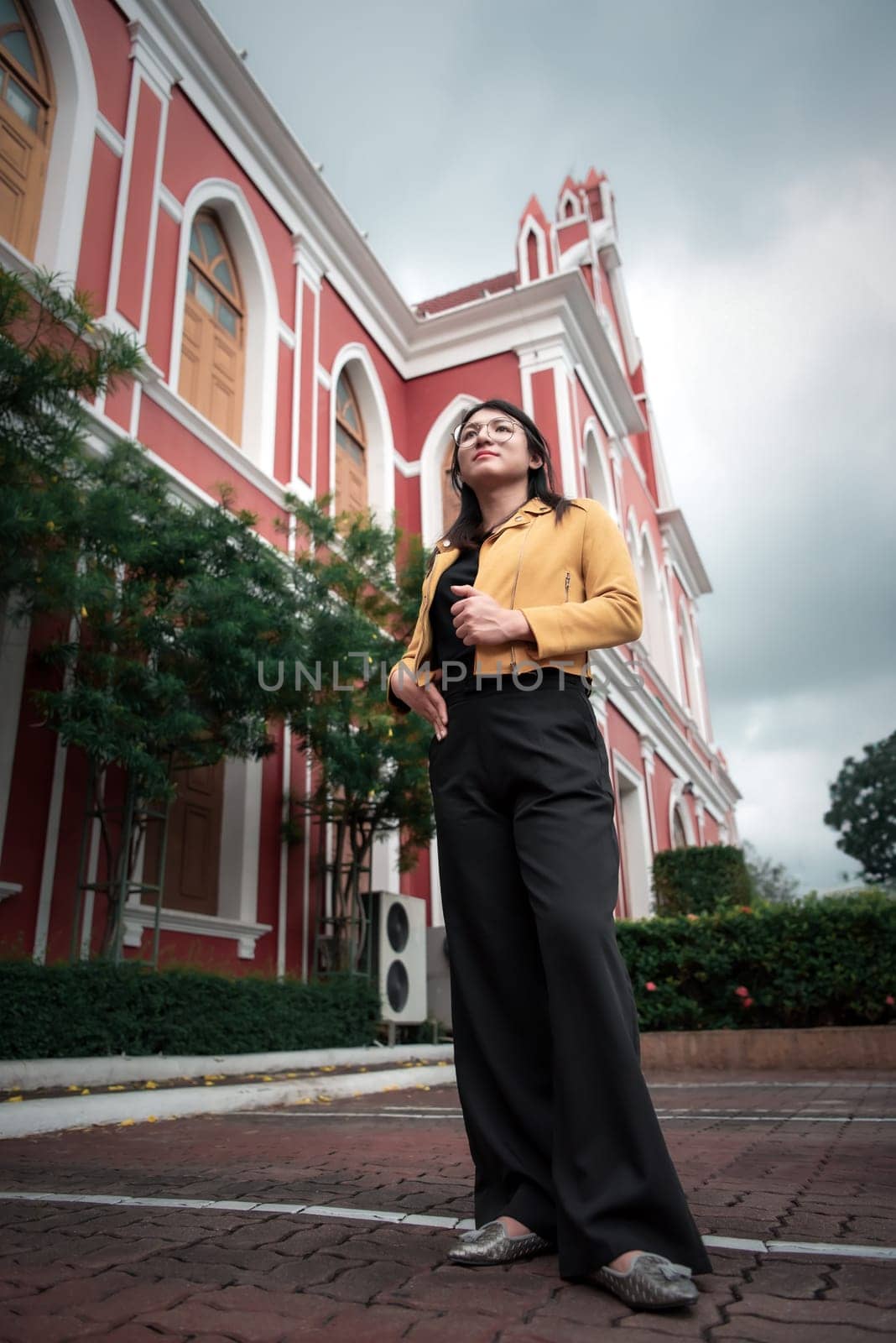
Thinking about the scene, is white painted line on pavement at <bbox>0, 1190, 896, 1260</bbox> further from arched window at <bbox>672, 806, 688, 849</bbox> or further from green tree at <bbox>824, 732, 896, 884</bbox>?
green tree at <bbox>824, 732, 896, 884</bbox>

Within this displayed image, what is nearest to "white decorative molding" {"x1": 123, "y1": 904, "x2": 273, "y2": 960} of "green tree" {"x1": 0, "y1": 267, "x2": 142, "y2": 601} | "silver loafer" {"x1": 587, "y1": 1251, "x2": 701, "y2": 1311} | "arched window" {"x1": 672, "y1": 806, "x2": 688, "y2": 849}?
"green tree" {"x1": 0, "y1": 267, "x2": 142, "y2": 601}

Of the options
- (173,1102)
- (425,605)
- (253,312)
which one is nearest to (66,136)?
(253,312)

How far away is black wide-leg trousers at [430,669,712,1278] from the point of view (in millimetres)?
1538

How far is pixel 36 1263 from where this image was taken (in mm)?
1742

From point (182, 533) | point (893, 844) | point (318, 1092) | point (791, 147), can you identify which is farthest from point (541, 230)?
point (893, 844)

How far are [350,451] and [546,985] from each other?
39.9 feet

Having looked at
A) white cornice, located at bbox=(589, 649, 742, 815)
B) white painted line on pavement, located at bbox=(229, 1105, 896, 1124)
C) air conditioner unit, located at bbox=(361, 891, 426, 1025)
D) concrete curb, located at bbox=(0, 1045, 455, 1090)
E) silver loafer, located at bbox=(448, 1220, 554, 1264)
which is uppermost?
white cornice, located at bbox=(589, 649, 742, 815)

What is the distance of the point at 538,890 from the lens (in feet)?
5.76

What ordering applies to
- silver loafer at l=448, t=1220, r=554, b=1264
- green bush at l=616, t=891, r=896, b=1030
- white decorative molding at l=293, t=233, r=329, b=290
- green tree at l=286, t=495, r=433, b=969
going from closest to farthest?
silver loafer at l=448, t=1220, r=554, b=1264
green tree at l=286, t=495, r=433, b=969
green bush at l=616, t=891, r=896, b=1030
white decorative molding at l=293, t=233, r=329, b=290

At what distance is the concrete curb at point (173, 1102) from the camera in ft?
12.8

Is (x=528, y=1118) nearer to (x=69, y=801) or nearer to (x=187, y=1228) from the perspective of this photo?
(x=187, y=1228)

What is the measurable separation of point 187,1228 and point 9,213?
26.0 feet

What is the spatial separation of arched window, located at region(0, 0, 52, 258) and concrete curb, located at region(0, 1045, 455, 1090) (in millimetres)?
6200

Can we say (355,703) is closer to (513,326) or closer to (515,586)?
(515,586)
